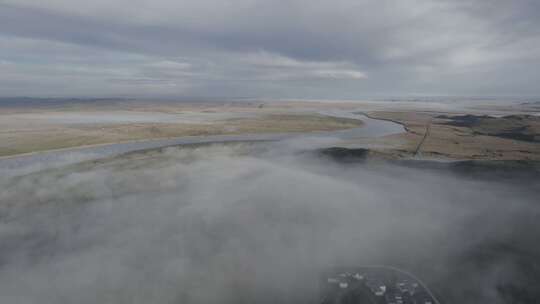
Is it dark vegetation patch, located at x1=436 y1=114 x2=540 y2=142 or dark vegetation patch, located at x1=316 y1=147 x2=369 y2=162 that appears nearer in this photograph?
dark vegetation patch, located at x1=316 y1=147 x2=369 y2=162

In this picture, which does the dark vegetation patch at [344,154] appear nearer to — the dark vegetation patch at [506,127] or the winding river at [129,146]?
the winding river at [129,146]

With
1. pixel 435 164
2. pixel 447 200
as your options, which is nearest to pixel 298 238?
pixel 447 200

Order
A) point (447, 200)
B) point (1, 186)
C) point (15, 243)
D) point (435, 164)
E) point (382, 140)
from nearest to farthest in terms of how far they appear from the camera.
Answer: point (15, 243) → point (447, 200) → point (1, 186) → point (435, 164) → point (382, 140)

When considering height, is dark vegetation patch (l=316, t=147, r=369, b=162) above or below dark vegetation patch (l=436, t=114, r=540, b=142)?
below

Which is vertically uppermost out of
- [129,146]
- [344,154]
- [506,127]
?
[506,127]

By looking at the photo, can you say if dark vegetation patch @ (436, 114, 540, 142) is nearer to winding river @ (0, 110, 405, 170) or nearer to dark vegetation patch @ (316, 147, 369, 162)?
winding river @ (0, 110, 405, 170)

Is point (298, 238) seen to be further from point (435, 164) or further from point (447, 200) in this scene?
point (435, 164)

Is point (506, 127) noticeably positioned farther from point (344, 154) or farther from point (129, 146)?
point (129, 146)

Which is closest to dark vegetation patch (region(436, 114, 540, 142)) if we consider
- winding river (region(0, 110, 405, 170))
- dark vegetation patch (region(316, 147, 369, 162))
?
winding river (region(0, 110, 405, 170))

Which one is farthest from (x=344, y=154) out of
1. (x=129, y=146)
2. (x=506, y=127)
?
(x=506, y=127)

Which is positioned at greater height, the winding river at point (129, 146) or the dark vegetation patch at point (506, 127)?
the dark vegetation patch at point (506, 127)

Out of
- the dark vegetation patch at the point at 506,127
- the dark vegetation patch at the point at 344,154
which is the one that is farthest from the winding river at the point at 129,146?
the dark vegetation patch at the point at 506,127
